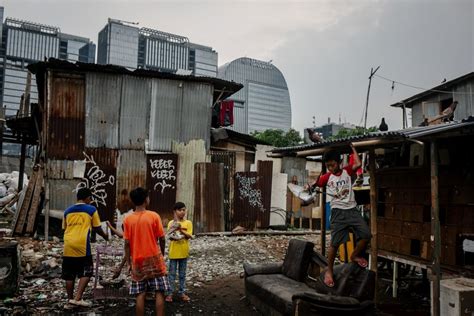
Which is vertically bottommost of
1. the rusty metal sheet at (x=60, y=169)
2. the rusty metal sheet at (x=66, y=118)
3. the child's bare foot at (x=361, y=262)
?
the child's bare foot at (x=361, y=262)

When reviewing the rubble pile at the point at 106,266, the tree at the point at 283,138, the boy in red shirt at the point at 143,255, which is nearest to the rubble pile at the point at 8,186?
the rubble pile at the point at 106,266

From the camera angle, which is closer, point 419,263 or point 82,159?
point 419,263

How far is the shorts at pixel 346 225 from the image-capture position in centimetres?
532

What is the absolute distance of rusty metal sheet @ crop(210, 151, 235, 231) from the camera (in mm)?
13672

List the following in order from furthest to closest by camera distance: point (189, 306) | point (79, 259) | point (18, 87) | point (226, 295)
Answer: point (18, 87), point (226, 295), point (189, 306), point (79, 259)

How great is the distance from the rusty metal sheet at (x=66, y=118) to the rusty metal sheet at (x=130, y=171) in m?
1.35

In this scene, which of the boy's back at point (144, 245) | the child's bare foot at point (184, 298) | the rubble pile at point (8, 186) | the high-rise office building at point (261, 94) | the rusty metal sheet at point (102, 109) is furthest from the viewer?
the high-rise office building at point (261, 94)

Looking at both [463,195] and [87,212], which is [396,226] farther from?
[87,212]

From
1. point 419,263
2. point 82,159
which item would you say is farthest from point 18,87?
point 419,263

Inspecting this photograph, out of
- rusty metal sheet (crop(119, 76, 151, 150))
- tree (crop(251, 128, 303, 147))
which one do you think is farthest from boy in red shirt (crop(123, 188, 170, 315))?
tree (crop(251, 128, 303, 147))

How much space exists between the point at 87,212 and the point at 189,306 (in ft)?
7.20

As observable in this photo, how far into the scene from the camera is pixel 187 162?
13.4 m

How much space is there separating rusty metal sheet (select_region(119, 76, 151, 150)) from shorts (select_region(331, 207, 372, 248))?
8883 mm

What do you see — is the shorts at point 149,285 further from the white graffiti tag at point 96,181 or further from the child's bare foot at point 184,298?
the white graffiti tag at point 96,181
